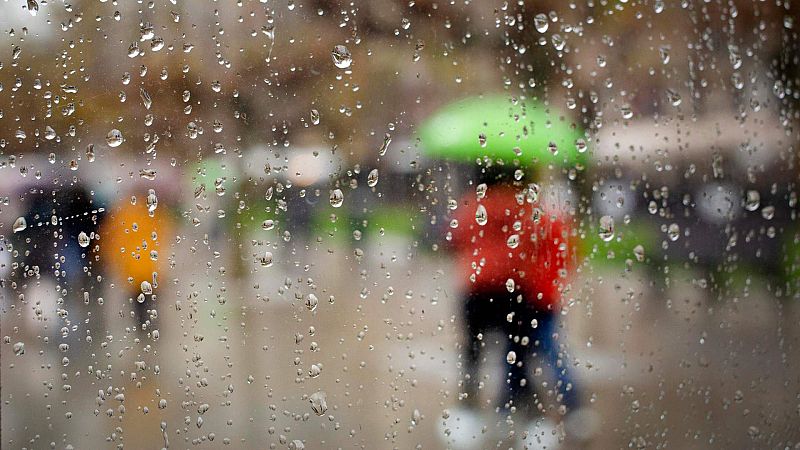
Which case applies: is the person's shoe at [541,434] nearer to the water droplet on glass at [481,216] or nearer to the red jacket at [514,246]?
the red jacket at [514,246]

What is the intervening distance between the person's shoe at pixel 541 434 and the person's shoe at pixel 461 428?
6 centimetres

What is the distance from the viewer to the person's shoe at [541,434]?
0.78 m

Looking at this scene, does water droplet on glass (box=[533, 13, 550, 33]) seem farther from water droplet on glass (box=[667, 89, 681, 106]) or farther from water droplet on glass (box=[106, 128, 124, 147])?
water droplet on glass (box=[106, 128, 124, 147])

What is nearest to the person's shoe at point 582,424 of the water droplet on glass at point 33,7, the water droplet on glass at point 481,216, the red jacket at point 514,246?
→ the red jacket at point 514,246

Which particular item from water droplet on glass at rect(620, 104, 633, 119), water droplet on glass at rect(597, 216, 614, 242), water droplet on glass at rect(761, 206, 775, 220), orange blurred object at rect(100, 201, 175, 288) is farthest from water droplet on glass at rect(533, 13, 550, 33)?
orange blurred object at rect(100, 201, 175, 288)

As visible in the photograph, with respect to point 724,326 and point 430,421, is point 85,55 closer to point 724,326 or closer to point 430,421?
point 430,421

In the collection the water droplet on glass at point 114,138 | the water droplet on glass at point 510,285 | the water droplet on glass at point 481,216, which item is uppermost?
the water droplet on glass at point 114,138

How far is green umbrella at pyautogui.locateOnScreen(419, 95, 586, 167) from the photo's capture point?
751 mm

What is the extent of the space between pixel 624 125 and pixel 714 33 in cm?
16

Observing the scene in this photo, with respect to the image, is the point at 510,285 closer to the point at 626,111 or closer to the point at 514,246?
the point at 514,246

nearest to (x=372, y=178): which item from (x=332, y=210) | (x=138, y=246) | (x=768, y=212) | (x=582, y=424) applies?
(x=332, y=210)

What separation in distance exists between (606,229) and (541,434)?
10.0 inches

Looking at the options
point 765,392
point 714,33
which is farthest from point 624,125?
point 765,392

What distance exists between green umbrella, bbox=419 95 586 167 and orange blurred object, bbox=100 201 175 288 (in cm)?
32
